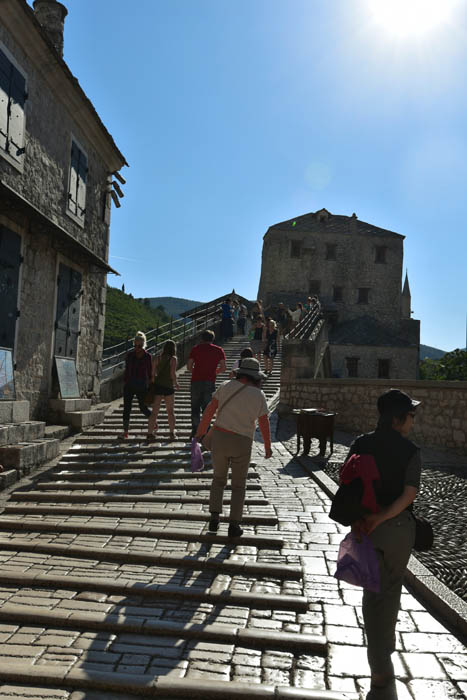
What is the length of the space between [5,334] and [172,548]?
17.6 ft

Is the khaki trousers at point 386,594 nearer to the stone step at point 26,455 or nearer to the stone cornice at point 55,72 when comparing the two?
the stone step at point 26,455

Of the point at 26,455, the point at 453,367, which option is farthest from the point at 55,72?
the point at 453,367

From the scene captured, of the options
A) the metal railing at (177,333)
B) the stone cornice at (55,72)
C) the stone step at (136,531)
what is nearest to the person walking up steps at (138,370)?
the stone step at (136,531)

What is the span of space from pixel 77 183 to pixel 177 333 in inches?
424

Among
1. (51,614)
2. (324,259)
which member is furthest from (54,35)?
(324,259)

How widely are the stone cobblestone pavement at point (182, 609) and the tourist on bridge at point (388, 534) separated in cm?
36

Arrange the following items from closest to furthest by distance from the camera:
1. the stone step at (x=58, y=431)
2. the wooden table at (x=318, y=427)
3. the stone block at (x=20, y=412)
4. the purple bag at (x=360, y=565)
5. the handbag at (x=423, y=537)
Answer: the purple bag at (x=360, y=565), the handbag at (x=423, y=537), the stone block at (x=20, y=412), the stone step at (x=58, y=431), the wooden table at (x=318, y=427)

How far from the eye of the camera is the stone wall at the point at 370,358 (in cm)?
3459

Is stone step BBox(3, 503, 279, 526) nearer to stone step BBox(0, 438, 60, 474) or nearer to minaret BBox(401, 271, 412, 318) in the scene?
stone step BBox(0, 438, 60, 474)

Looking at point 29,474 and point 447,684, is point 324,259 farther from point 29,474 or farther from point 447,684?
point 447,684

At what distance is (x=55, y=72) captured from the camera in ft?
32.9

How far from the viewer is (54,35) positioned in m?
12.0

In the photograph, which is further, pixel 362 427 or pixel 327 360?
pixel 327 360

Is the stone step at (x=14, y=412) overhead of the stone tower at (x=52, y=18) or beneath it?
beneath
